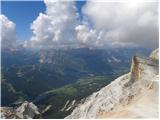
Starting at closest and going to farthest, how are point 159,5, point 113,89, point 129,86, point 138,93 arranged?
point 159,5 < point 138,93 < point 129,86 < point 113,89

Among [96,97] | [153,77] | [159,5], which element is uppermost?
[159,5]

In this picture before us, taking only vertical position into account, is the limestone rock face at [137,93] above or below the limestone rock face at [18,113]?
above

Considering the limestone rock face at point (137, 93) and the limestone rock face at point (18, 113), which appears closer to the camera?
the limestone rock face at point (137, 93)

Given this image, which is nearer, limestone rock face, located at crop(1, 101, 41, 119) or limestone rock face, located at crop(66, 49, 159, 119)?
A: limestone rock face, located at crop(66, 49, 159, 119)

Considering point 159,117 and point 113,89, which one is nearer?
point 159,117

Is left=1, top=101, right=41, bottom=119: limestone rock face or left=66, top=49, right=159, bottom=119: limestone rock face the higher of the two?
left=66, top=49, right=159, bottom=119: limestone rock face

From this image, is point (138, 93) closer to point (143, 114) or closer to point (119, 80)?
point (143, 114)

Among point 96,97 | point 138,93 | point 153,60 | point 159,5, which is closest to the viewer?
point 159,5

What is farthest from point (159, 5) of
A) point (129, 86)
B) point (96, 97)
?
point (96, 97)

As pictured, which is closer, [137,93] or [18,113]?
[137,93]

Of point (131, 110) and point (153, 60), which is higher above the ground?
point (153, 60)

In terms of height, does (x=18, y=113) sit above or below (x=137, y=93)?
below
